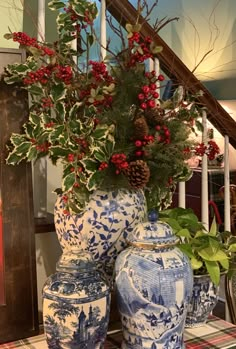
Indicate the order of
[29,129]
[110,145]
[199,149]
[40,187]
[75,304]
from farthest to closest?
1. [40,187]
2. [199,149]
3. [29,129]
4. [110,145]
5. [75,304]

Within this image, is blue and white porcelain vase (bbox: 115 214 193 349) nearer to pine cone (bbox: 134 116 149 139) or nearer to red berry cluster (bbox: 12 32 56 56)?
pine cone (bbox: 134 116 149 139)

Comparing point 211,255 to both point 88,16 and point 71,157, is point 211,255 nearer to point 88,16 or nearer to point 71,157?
point 71,157

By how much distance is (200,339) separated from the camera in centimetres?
103

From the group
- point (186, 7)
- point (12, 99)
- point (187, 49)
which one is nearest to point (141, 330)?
point (12, 99)

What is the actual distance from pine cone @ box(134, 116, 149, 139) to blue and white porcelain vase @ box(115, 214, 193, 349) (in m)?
0.17

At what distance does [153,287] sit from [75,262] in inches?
6.1

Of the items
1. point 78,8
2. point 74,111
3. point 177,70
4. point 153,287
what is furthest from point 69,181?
point 177,70

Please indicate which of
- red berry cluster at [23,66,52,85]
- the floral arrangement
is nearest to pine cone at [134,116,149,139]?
the floral arrangement

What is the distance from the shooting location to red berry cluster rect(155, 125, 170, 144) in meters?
0.97

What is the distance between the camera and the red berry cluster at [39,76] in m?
0.94

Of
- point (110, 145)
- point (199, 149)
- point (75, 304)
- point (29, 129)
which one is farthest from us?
point (199, 149)

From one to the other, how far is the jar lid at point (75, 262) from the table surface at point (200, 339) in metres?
0.24

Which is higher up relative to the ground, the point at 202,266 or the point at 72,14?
the point at 72,14

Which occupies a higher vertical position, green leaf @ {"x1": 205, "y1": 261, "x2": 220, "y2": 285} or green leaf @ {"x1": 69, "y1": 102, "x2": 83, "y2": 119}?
green leaf @ {"x1": 69, "y1": 102, "x2": 83, "y2": 119}
